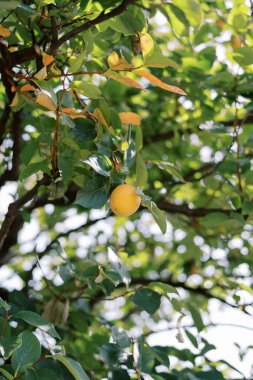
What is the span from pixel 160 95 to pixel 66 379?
1.09m

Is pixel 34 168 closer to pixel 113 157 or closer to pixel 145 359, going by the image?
pixel 113 157

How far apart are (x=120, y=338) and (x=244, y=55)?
0.68 metres

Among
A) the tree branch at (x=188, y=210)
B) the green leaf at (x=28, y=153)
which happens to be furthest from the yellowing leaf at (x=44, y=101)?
the tree branch at (x=188, y=210)

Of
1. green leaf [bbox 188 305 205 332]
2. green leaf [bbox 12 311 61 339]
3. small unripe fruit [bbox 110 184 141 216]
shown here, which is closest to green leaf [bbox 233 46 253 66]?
small unripe fruit [bbox 110 184 141 216]

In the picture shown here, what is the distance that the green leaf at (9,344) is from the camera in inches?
37.9

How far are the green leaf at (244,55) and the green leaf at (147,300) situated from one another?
562 millimetres

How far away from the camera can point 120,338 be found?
1.28m

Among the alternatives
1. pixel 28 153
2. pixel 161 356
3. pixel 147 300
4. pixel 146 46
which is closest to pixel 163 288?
pixel 147 300

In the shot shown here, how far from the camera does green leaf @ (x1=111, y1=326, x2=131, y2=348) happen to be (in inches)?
50.1

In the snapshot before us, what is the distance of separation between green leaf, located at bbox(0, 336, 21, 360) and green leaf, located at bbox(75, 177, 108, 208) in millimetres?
247

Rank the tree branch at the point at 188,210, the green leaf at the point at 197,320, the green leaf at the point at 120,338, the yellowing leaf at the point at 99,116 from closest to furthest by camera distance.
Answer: the yellowing leaf at the point at 99,116, the green leaf at the point at 120,338, the green leaf at the point at 197,320, the tree branch at the point at 188,210

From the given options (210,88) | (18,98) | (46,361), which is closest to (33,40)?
(18,98)

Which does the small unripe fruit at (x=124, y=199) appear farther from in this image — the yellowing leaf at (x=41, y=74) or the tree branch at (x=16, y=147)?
the tree branch at (x=16, y=147)

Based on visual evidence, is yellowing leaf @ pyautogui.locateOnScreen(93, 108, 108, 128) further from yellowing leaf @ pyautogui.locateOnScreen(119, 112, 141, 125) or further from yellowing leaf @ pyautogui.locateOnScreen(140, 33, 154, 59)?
yellowing leaf @ pyautogui.locateOnScreen(140, 33, 154, 59)
